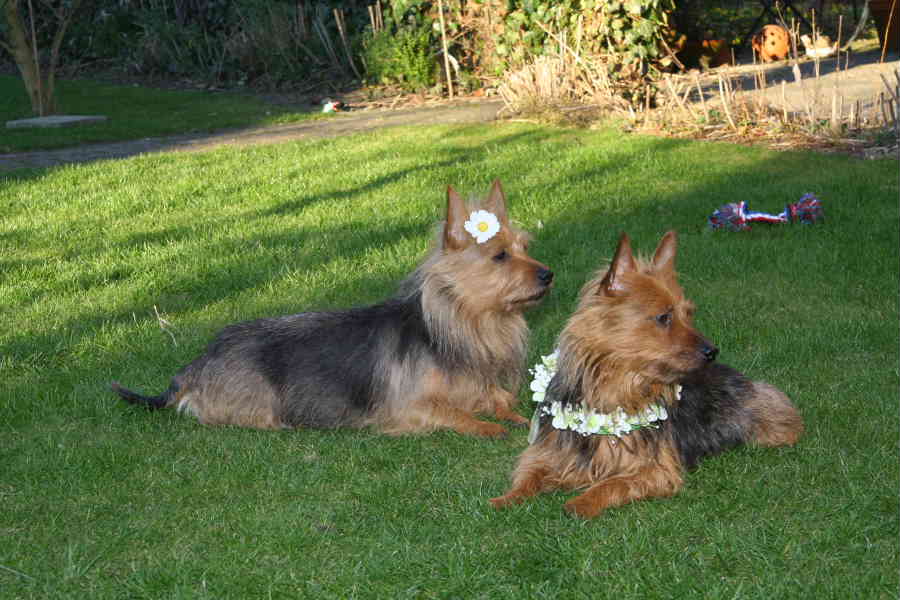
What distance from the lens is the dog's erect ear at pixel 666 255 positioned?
4633 millimetres

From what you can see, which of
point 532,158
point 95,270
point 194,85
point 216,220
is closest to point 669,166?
point 532,158

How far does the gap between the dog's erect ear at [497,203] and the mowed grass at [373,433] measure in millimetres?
1152

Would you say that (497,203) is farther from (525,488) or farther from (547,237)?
(547,237)

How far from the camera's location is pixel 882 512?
183 inches

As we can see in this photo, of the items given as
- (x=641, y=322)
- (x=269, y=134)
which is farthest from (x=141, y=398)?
(x=269, y=134)

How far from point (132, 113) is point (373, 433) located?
13.4 meters

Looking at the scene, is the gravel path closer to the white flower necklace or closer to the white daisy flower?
the white daisy flower

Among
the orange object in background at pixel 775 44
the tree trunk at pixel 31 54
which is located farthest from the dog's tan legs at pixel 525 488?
the orange object in background at pixel 775 44

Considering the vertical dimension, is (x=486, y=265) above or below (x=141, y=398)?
above

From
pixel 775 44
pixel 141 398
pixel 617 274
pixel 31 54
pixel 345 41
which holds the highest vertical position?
pixel 31 54

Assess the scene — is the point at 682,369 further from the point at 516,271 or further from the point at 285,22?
the point at 285,22

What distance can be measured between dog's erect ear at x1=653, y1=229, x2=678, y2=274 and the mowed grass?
103 centimetres

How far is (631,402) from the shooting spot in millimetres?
4730

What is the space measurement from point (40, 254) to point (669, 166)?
6.15 meters
